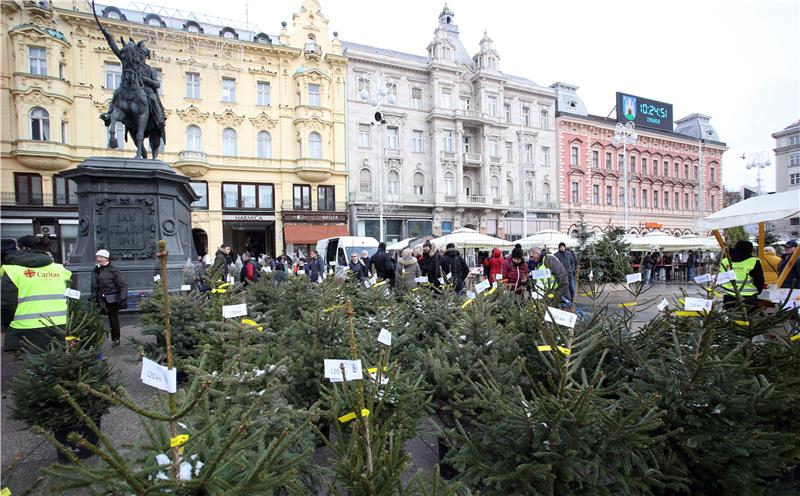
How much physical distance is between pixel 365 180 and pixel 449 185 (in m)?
7.03

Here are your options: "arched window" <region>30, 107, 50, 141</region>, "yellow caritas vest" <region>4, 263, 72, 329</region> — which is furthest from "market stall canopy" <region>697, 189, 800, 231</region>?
"arched window" <region>30, 107, 50, 141</region>

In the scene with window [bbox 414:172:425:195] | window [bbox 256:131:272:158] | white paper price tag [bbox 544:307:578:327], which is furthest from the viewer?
window [bbox 414:172:425:195]

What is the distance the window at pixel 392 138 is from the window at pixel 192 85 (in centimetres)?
1342

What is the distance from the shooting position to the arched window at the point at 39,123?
78.3 feet

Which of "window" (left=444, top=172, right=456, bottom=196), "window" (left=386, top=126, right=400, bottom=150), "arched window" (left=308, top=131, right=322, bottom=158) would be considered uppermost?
"window" (left=386, top=126, right=400, bottom=150)

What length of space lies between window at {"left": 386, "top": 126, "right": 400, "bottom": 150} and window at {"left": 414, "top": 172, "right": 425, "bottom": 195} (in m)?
2.76

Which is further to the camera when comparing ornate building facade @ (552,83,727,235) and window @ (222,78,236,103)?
ornate building facade @ (552,83,727,235)

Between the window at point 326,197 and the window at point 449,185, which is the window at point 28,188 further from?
the window at point 449,185

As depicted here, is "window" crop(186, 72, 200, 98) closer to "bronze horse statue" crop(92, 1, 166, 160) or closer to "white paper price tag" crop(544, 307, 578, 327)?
"bronze horse statue" crop(92, 1, 166, 160)

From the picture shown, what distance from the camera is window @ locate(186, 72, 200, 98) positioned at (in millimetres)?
27594

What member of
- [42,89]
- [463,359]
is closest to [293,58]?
[42,89]

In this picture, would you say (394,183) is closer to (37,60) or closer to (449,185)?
(449,185)

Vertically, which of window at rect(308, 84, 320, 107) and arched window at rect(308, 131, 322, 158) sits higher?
window at rect(308, 84, 320, 107)

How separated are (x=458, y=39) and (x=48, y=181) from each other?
32.5 meters
